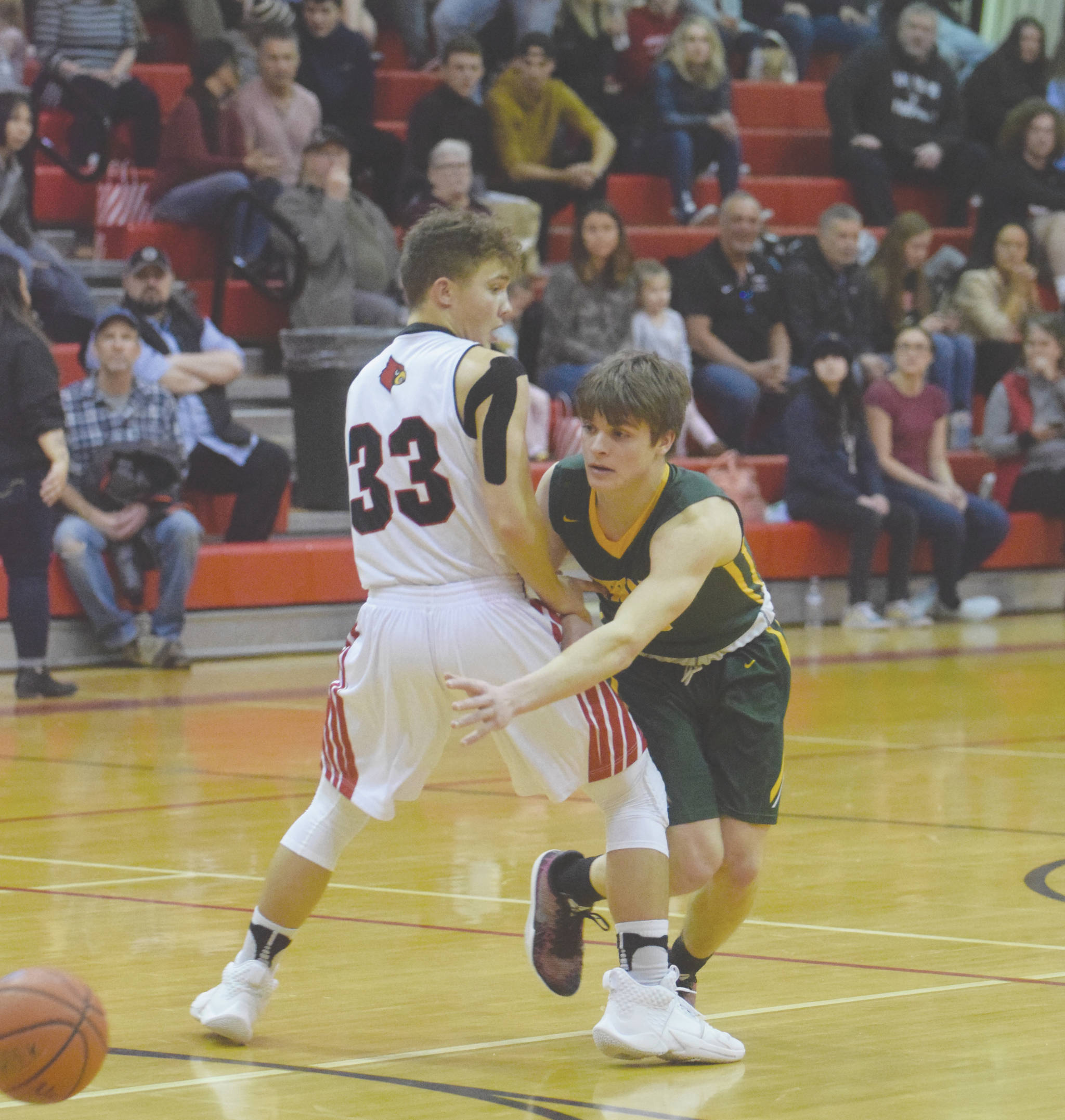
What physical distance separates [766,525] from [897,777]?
4.77 m

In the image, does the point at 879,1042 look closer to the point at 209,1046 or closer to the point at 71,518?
the point at 209,1046

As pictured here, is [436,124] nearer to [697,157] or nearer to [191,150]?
[191,150]

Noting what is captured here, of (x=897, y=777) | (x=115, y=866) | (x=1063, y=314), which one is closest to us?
(x=115, y=866)

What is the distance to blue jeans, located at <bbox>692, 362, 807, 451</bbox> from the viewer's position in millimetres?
12047

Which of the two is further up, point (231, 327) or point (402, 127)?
point (402, 127)

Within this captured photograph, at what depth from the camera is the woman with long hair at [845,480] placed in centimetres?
1130

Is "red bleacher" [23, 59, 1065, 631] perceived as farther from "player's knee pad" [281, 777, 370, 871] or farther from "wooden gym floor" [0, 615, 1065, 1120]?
"player's knee pad" [281, 777, 370, 871]

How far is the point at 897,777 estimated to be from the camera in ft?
22.0

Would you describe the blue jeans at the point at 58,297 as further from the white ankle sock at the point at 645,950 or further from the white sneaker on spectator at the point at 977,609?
the white ankle sock at the point at 645,950

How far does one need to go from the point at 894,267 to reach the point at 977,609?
257cm

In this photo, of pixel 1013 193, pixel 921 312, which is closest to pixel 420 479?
pixel 921 312

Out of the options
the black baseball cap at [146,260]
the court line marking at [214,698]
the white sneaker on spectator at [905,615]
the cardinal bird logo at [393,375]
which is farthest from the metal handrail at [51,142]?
the cardinal bird logo at [393,375]

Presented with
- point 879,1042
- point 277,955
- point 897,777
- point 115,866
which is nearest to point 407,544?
point 277,955

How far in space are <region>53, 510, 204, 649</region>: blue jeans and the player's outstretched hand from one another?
627cm
